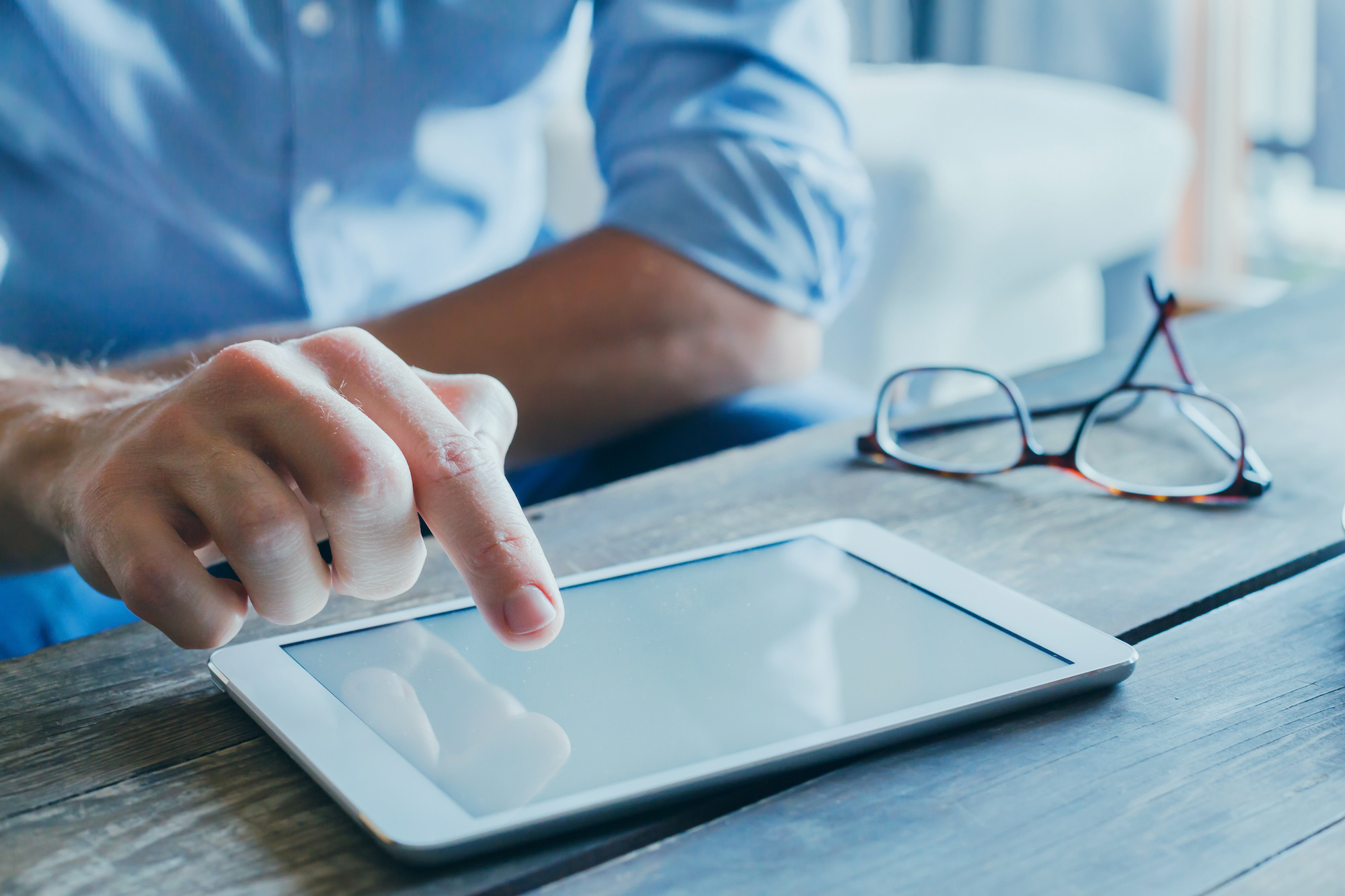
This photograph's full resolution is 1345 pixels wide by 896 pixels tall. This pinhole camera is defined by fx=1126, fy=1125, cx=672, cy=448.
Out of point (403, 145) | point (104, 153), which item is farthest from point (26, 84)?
point (403, 145)

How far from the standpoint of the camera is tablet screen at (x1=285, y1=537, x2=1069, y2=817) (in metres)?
0.26

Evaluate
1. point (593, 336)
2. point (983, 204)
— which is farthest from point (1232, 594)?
point (983, 204)

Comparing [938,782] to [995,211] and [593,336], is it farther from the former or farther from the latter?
[995,211]

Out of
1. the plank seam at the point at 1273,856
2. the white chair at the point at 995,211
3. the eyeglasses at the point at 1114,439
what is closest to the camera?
the plank seam at the point at 1273,856

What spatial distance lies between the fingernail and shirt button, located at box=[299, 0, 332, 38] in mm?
481

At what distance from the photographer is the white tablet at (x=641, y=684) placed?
25 centimetres

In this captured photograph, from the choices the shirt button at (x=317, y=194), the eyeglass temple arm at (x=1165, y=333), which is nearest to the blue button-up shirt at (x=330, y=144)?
the shirt button at (x=317, y=194)

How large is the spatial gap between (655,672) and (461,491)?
0.23 feet

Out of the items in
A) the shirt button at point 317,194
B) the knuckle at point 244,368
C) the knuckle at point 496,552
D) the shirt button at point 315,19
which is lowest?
the knuckle at point 496,552

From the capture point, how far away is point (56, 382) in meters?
0.44

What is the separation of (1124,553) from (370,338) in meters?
0.26

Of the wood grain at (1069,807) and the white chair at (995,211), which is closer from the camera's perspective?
the wood grain at (1069,807)

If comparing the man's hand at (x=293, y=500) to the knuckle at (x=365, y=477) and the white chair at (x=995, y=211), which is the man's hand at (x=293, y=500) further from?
the white chair at (x=995, y=211)

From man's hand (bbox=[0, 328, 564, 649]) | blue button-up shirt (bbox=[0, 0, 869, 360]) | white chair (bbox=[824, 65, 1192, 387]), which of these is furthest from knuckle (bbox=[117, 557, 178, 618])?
white chair (bbox=[824, 65, 1192, 387])
